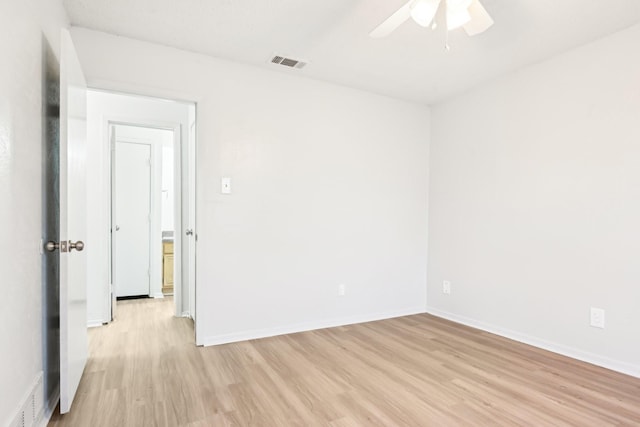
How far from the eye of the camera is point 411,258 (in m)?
4.03

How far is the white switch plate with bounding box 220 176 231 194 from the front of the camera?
2988 mm

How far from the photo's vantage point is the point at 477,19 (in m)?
1.87

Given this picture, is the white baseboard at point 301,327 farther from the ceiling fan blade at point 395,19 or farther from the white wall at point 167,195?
the white wall at point 167,195

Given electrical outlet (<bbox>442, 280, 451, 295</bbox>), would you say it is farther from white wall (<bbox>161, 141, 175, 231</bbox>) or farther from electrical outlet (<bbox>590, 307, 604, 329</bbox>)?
white wall (<bbox>161, 141, 175, 231</bbox>)

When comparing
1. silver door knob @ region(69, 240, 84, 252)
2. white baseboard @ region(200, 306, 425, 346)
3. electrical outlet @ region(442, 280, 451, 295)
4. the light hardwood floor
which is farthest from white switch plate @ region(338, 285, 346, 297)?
silver door knob @ region(69, 240, 84, 252)

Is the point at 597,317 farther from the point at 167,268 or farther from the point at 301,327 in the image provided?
the point at 167,268

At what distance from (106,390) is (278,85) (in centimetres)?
263

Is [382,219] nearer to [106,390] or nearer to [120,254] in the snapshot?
[106,390]

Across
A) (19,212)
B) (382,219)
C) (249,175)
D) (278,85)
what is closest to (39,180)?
(19,212)

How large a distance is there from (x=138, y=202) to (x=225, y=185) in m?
2.33

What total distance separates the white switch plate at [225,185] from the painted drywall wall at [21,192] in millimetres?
1290

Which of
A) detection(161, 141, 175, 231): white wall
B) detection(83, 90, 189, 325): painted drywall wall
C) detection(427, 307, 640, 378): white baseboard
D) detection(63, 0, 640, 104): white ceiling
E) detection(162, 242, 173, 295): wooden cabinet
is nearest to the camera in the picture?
detection(63, 0, 640, 104): white ceiling

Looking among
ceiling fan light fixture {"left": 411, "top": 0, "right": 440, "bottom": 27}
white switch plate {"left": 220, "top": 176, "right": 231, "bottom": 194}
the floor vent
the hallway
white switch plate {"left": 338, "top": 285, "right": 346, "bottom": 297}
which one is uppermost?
ceiling fan light fixture {"left": 411, "top": 0, "right": 440, "bottom": 27}

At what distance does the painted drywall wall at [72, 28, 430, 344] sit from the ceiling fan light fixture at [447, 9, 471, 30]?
1.68m
